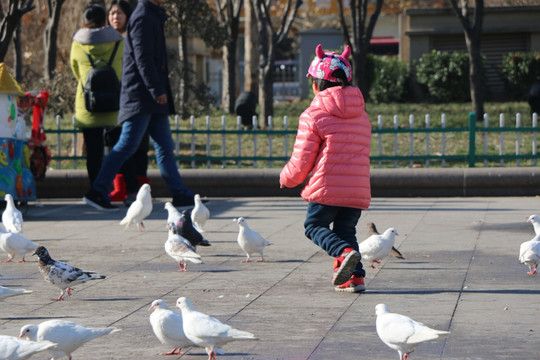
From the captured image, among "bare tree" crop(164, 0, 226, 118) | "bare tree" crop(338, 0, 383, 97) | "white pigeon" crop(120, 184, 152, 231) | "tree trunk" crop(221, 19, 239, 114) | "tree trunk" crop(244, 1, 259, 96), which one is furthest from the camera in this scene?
"tree trunk" crop(244, 1, 259, 96)

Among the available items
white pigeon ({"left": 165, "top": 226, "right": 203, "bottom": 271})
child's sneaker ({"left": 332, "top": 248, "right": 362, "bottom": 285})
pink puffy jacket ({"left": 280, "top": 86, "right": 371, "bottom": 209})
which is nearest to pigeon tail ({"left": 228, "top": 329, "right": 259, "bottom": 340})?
child's sneaker ({"left": 332, "top": 248, "right": 362, "bottom": 285})

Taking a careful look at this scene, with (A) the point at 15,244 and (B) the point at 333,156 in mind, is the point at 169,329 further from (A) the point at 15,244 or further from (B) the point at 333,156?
(A) the point at 15,244

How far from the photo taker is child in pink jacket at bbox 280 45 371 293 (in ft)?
21.2

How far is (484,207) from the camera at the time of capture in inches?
460

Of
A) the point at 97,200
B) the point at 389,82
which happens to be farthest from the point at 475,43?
the point at 97,200

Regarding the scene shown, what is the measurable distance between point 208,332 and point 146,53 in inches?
266

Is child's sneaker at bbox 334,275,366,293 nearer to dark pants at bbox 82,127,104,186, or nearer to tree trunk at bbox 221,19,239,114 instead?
dark pants at bbox 82,127,104,186

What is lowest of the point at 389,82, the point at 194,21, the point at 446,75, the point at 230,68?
the point at 389,82

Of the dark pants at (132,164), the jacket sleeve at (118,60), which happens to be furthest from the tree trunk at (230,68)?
the jacket sleeve at (118,60)

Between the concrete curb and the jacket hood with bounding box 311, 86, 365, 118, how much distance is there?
22.2ft

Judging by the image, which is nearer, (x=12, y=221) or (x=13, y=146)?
(x=12, y=221)

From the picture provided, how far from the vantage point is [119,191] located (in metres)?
12.0

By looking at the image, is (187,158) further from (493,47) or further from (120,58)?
(493,47)

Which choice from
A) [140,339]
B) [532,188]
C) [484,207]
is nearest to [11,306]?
[140,339]
